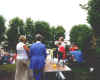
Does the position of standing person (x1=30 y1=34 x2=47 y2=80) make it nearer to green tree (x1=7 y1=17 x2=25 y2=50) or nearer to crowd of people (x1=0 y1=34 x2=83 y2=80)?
crowd of people (x1=0 y1=34 x2=83 y2=80)

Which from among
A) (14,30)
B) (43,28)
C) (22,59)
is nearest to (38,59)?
(22,59)

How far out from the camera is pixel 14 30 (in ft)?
241

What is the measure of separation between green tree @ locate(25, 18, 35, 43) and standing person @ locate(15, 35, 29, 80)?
69652 millimetres

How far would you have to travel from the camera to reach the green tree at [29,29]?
77.1m

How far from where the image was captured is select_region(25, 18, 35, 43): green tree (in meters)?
77.1

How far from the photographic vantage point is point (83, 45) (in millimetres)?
6461

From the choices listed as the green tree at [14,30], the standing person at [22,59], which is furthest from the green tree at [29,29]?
the standing person at [22,59]

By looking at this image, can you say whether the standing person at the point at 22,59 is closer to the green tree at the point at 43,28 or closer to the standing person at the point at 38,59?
the standing person at the point at 38,59

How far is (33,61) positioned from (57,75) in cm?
306

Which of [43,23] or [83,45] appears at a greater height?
[43,23]

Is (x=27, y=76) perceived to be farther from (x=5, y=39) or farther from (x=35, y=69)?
(x=5, y=39)

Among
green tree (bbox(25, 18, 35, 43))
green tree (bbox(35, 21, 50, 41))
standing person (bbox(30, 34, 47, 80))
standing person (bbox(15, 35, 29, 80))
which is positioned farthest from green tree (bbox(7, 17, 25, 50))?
standing person (bbox(30, 34, 47, 80))

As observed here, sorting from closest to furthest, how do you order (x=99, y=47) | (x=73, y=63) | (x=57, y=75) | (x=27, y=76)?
(x=99, y=47)
(x=27, y=76)
(x=57, y=75)
(x=73, y=63)

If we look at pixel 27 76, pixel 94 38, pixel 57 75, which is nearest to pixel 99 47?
pixel 94 38
